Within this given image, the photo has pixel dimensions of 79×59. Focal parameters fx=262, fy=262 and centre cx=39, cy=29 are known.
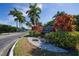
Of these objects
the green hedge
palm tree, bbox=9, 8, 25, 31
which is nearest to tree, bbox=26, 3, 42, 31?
palm tree, bbox=9, 8, 25, 31

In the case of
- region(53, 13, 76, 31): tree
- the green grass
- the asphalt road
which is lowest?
the green grass

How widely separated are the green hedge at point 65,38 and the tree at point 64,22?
0.08 m

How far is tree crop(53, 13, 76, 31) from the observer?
Answer: 4.11 m

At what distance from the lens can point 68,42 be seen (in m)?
4.12

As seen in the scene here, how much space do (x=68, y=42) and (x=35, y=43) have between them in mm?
531

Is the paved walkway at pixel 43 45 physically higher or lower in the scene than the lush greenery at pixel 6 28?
lower

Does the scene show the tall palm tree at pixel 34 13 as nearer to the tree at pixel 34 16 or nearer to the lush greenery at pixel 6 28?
the tree at pixel 34 16

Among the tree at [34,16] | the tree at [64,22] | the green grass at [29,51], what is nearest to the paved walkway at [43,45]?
the green grass at [29,51]

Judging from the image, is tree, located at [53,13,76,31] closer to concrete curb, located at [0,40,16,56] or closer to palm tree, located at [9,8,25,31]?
palm tree, located at [9,8,25,31]

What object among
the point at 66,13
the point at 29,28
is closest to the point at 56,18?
the point at 66,13

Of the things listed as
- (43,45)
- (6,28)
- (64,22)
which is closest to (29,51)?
(43,45)

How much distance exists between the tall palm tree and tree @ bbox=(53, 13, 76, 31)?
1.00ft

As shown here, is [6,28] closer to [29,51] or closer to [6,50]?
[6,50]

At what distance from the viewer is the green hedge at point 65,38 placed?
410cm
